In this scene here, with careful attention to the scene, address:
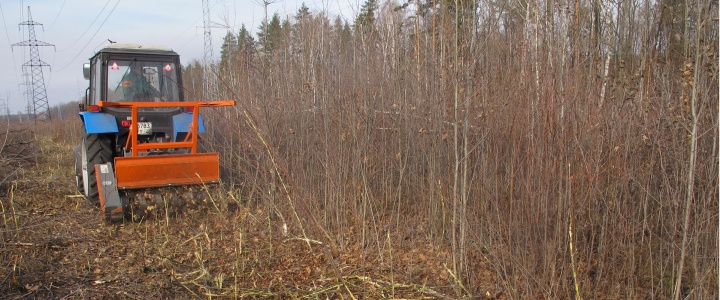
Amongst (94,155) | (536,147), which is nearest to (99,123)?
(94,155)

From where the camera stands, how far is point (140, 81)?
7375 millimetres

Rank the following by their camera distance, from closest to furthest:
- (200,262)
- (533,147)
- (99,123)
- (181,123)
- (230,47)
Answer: (533,147), (200,262), (99,123), (181,123), (230,47)

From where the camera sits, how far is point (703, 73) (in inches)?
121

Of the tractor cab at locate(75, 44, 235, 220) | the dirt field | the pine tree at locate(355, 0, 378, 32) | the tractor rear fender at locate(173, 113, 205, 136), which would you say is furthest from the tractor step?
the pine tree at locate(355, 0, 378, 32)

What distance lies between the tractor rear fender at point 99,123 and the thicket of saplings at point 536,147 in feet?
6.74

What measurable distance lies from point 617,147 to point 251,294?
8.64 ft

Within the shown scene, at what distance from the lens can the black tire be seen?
6637 millimetres

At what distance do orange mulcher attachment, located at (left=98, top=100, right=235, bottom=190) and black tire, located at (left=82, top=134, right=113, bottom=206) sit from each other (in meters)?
0.51

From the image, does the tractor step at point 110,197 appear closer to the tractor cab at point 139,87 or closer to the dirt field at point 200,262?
the dirt field at point 200,262

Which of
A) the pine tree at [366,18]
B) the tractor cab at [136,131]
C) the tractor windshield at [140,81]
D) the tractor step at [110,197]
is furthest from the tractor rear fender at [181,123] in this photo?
the pine tree at [366,18]

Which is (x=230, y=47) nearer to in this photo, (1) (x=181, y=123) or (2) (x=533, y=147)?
(1) (x=181, y=123)

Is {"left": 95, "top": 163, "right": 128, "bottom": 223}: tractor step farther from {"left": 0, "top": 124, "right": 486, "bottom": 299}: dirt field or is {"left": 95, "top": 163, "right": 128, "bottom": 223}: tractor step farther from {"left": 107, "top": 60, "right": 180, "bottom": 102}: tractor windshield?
{"left": 107, "top": 60, "right": 180, "bottom": 102}: tractor windshield

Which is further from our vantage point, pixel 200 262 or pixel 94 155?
pixel 94 155

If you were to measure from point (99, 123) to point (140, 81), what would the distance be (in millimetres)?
885
